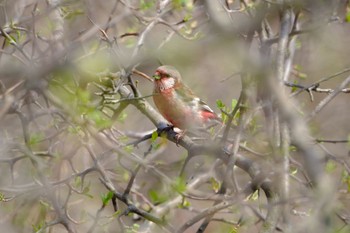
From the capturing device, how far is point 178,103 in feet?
20.7

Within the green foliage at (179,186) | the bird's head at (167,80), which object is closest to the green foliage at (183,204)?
the green foliage at (179,186)

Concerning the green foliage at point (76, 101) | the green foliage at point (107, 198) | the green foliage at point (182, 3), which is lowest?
the green foliage at point (107, 198)

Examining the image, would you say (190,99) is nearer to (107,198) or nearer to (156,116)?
(156,116)

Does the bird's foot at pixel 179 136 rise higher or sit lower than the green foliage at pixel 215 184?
higher

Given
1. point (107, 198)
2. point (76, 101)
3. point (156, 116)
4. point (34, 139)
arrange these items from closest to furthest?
point (76, 101) < point (107, 198) < point (34, 139) < point (156, 116)

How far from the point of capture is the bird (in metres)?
6.03

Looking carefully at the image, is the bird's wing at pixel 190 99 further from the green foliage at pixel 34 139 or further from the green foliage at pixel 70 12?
the green foliage at pixel 34 139

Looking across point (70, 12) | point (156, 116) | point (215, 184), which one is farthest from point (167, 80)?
point (215, 184)

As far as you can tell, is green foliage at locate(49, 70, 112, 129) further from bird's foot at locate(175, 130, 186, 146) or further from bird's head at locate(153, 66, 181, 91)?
bird's head at locate(153, 66, 181, 91)

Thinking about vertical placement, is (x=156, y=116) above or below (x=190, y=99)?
above

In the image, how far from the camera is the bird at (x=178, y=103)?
6.03 metres

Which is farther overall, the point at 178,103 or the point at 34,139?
the point at 178,103

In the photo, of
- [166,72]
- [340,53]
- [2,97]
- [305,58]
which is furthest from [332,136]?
[2,97]

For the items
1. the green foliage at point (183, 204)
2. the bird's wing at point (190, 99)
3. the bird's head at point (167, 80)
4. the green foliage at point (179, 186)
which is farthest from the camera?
the bird's wing at point (190, 99)
